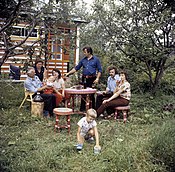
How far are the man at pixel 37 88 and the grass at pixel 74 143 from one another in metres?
0.48

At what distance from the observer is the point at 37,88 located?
7328mm

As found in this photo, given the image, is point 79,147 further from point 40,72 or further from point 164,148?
point 40,72

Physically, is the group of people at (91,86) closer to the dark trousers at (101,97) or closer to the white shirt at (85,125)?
the dark trousers at (101,97)

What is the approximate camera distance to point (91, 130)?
4.94 metres

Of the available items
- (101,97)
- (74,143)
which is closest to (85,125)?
(74,143)

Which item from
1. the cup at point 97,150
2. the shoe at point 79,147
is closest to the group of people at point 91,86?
the shoe at point 79,147

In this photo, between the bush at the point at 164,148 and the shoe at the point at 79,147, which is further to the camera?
the shoe at the point at 79,147

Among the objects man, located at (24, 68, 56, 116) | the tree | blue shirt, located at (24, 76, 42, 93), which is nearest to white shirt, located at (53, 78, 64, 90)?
man, located at (24, 68, 56, 116)

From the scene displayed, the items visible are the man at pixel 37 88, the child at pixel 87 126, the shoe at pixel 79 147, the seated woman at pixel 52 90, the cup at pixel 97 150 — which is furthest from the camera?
the seated woman at pixel 52 90

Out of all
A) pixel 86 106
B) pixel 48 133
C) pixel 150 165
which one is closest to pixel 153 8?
pixel 86 106

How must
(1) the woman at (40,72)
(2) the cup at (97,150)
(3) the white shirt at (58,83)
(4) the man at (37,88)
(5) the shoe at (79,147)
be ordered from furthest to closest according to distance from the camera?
1. (1) the woman at (40,72)
2. (3) the white shirt at (58,83)
3. (4) the man at (37,88)
4. (5) the shoe at (79,147)
5. (2) the cup at (97,150)

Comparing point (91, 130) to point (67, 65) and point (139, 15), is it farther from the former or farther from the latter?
point (67, 65)

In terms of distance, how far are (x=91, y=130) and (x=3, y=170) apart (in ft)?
5.92

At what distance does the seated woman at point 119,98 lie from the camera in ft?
22.0
